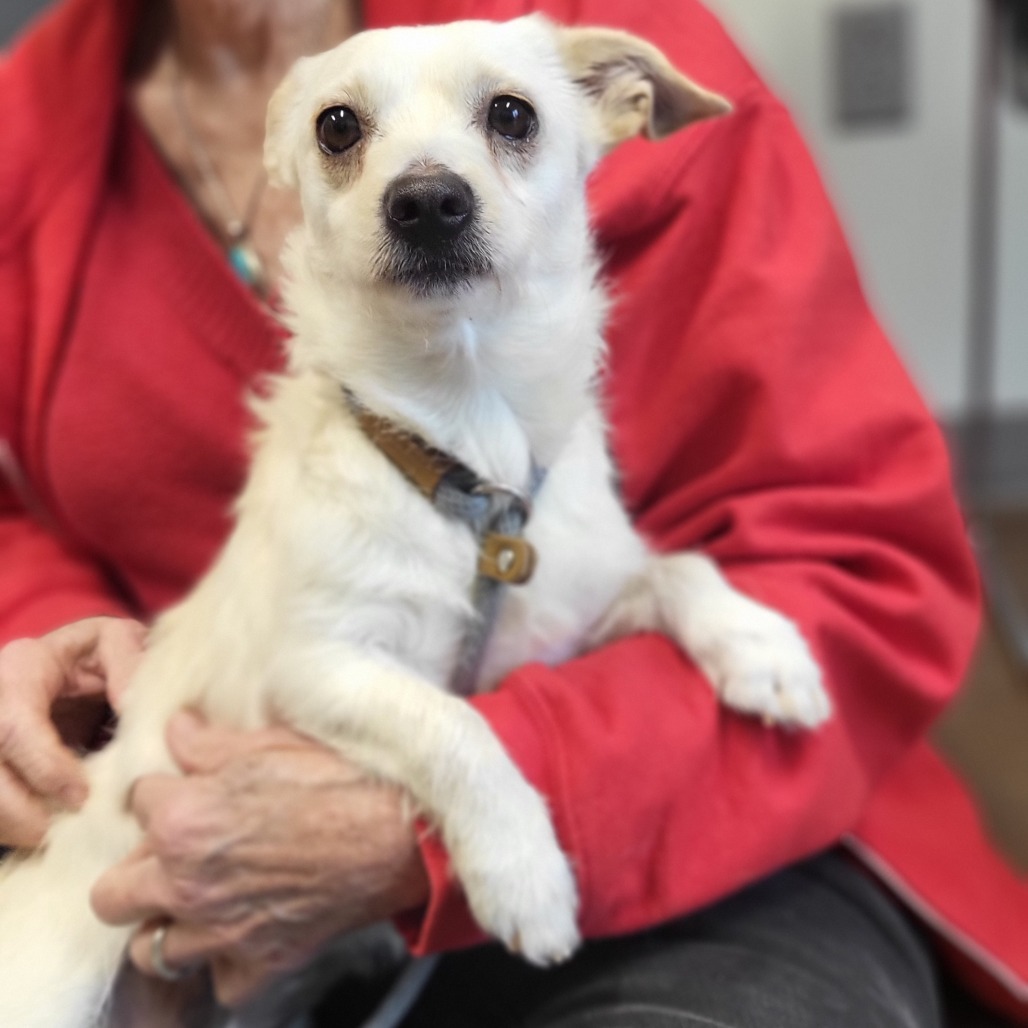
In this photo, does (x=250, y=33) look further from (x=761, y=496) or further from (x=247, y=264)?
(x=761, y=496)

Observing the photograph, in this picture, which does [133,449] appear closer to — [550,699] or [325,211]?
[325,211]

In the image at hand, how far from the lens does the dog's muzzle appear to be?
68 cm

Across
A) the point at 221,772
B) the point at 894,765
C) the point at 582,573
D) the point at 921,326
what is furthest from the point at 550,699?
the point at 921,326

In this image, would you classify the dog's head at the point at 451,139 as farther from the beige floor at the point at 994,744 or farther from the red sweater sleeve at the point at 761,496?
the beige floor at the point at 994,744

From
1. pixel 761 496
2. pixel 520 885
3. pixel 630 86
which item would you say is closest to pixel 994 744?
pixel 761 496

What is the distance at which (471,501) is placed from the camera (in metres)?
0.79

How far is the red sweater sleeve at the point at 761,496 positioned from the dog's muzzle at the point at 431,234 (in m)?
0.16

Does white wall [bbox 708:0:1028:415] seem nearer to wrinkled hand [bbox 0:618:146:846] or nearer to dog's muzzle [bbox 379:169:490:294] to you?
dog's muzzle [bbox 379:169:490:294]

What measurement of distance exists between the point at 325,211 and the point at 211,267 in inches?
5.6

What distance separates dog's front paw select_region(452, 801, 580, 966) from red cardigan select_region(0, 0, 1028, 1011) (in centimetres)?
13

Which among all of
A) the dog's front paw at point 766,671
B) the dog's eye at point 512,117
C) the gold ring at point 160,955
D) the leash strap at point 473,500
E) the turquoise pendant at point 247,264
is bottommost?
the gold ring at point 160,955

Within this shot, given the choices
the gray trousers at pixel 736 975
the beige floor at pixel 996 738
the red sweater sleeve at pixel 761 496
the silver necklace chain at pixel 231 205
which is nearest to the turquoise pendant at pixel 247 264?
the silver necklace chain at pixel 231 205

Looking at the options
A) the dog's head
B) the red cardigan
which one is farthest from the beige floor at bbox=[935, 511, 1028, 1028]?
the dog's head

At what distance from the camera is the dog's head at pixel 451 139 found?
69 cm
